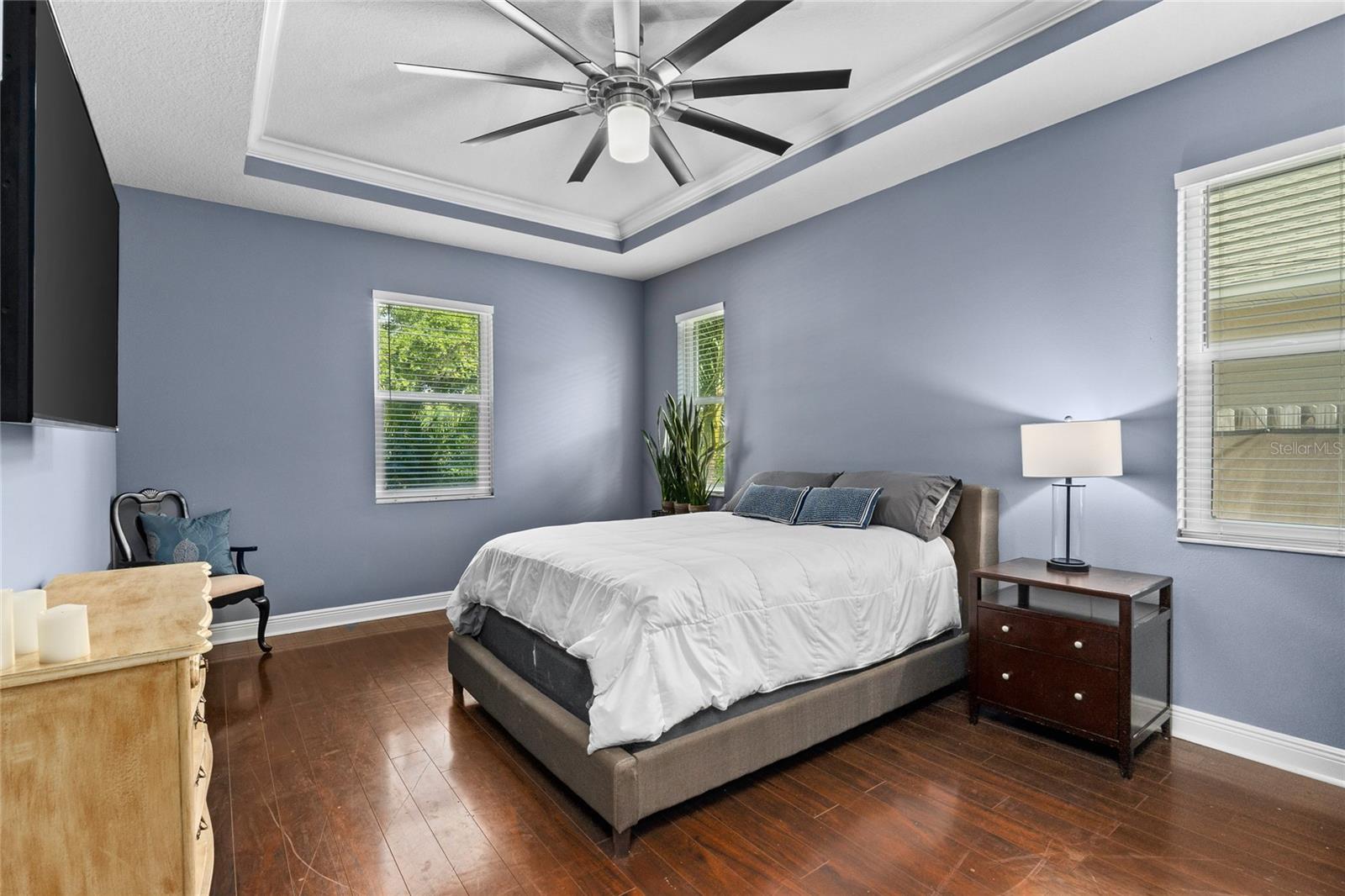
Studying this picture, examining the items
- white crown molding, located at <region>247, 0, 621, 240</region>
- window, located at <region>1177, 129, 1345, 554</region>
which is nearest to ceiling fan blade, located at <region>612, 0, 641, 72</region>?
white crown molding, located at <region>247, 0, 621, 240</region>

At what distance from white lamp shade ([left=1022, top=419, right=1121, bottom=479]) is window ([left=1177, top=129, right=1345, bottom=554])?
34cm

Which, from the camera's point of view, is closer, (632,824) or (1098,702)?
(632,824)

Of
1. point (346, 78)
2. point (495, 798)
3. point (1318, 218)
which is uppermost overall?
point (346, 78)

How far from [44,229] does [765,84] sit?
7.35ft

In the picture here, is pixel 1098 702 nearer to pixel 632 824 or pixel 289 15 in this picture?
pixel 632 824

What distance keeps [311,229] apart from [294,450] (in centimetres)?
150

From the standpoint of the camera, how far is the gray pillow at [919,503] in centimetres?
324

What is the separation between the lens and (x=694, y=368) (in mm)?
5570

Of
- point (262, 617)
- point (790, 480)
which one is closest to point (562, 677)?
point (790, 480)

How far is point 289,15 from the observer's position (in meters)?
2.62

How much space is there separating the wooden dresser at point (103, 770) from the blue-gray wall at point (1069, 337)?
3.41 meters

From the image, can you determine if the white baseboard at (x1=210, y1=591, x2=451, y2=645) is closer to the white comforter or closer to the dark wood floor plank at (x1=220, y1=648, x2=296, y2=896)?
the dark wood floor plank at (x1=220, y1=648, x2=296, y2=896)

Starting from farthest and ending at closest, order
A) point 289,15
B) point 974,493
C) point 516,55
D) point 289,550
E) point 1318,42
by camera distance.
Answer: point 289,550, point 974,493, point 516,55, point 289,15, point 1318,42

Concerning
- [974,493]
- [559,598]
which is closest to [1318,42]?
[974,493]
